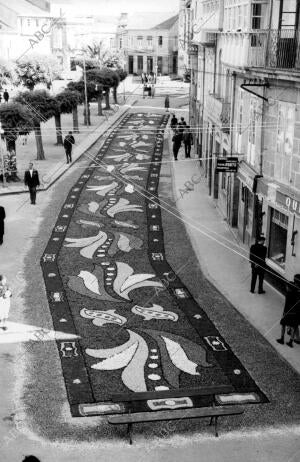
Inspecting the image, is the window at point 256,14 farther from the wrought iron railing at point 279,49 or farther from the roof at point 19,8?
the roof at point 19,8

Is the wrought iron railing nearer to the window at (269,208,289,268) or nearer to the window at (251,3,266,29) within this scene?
the window at (251,3,266,29)

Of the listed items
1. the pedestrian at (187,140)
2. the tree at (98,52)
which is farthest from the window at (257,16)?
the tree at (98,52)

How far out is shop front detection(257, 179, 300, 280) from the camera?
635 inches

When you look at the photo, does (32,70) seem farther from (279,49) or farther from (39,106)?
(279,49)

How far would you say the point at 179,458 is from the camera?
379 inches

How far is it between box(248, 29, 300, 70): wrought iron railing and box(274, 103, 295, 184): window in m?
1.15

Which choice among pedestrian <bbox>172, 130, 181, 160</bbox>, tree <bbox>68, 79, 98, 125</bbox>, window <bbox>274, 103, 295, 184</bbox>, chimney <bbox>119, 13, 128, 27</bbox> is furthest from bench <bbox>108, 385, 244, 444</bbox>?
chimney <bbox>119, 13, 128, 27</bbox>

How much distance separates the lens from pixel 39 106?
33281mm

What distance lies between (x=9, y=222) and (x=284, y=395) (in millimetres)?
14194

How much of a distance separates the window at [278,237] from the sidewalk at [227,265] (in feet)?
2.77

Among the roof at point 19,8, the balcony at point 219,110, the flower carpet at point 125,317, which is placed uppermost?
the roof at point 19,8

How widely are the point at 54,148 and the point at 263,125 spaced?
22.4m

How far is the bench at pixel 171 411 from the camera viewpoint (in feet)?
32.6

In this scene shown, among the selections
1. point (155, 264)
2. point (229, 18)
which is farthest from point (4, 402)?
point (229, 18)
